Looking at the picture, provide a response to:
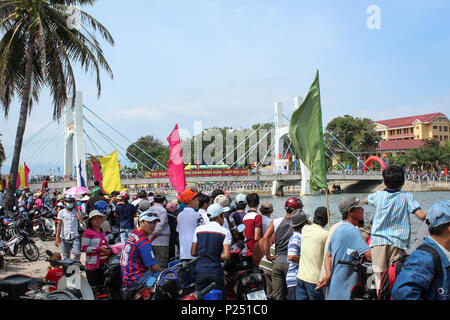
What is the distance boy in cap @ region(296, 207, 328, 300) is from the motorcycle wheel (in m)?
6.28

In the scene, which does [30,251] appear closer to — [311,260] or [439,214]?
[311,260]

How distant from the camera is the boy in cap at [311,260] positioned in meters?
3.30

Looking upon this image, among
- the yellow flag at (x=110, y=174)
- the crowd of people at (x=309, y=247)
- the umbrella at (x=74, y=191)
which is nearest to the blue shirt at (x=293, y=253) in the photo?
the crowd of people at (x=309, y=247)

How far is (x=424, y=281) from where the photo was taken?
1.86 m

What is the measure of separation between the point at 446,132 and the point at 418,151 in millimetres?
19870

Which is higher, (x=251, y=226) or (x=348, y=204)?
(x=348, y=204)

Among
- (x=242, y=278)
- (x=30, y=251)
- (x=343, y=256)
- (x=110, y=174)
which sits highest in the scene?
(x=110, y=174)

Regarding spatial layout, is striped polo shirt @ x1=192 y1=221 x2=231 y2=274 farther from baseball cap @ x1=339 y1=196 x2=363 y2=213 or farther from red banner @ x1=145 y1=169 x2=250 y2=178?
red banner @ x1=145 y1=169 x2=250 y2=178

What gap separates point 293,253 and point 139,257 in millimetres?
1341

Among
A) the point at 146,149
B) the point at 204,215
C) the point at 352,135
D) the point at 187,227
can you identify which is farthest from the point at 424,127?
the point at 187,227

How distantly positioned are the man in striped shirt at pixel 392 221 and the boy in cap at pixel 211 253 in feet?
4.15

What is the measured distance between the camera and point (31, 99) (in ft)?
40.4

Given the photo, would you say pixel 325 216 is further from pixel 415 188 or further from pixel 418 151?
pixel 418 151
